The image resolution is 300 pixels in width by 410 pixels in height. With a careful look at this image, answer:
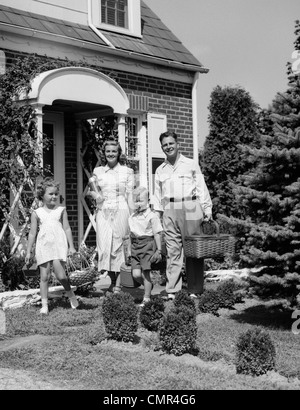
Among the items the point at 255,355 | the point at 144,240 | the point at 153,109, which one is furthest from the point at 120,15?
the point at 255,355

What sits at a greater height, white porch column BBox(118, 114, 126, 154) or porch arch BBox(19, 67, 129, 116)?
porch arch BBox(19, 67, 129, 116)

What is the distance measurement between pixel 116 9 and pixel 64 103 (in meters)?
2.65

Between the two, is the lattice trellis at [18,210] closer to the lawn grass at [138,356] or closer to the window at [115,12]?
the lawn grass at [138,356]

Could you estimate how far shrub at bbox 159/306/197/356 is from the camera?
5.43m

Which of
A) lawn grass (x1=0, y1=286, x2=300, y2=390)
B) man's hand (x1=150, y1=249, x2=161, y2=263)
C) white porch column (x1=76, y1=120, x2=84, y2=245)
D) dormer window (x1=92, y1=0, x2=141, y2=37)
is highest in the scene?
dormer window (x1=92, y1=0, x2=141, y2=37)

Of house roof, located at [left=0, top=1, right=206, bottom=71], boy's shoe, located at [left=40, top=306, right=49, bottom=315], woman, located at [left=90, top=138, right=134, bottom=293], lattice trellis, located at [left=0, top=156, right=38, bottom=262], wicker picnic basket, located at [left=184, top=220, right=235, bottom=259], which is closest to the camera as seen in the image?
boy's shoe, located at [left=40, top=306, right=49, bottom=315]

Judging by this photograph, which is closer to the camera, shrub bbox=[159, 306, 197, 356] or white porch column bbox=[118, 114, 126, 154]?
shrub bbox=[159, 306, 197, 356]

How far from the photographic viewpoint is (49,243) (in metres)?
7.63

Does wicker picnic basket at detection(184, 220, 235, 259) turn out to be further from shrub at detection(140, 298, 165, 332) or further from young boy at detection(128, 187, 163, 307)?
shrub at detection(140, 298, 165, 332)

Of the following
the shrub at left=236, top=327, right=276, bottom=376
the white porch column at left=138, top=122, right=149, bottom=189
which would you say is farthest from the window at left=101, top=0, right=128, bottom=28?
the shrub at left=236, top=327, right=276, bottom=376

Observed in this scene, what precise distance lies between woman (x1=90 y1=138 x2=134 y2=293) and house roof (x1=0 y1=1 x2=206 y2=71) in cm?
295
